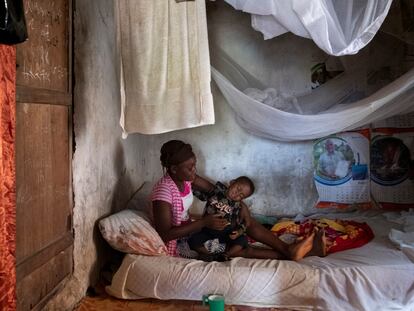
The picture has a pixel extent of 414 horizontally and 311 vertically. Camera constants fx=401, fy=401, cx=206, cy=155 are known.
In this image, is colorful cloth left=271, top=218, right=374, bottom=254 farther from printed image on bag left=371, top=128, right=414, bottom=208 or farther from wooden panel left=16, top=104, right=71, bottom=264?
wooden panel left=16, top=104, right=71, bottom=264

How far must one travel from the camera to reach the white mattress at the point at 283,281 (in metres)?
1.88

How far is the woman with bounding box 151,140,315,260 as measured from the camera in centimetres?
221

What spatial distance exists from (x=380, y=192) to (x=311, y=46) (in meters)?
1.26

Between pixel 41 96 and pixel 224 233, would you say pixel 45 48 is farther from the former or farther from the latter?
pixel 224 233

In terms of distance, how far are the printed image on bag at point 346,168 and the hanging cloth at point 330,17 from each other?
139 cm

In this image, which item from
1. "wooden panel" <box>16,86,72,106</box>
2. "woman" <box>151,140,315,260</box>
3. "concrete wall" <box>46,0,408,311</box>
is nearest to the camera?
"wooden panel" <box>16,86,72,106</box>

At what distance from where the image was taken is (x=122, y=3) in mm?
1733

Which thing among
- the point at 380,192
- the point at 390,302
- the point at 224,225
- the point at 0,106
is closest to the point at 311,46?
the point at 380,192

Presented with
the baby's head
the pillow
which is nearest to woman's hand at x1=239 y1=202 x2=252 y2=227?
the baby's head

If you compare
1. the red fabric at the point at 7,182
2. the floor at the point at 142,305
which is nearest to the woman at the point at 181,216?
the floor at the point at 142,305

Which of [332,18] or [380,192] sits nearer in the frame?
[332,18]

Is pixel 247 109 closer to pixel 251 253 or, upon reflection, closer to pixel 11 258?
pixel 251 253

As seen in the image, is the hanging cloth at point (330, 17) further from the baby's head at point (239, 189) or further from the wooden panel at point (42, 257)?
the wooden panel at point (42, 257)

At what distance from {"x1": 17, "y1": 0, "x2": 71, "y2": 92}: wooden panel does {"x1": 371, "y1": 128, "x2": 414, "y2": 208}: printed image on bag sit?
92.9 inches
